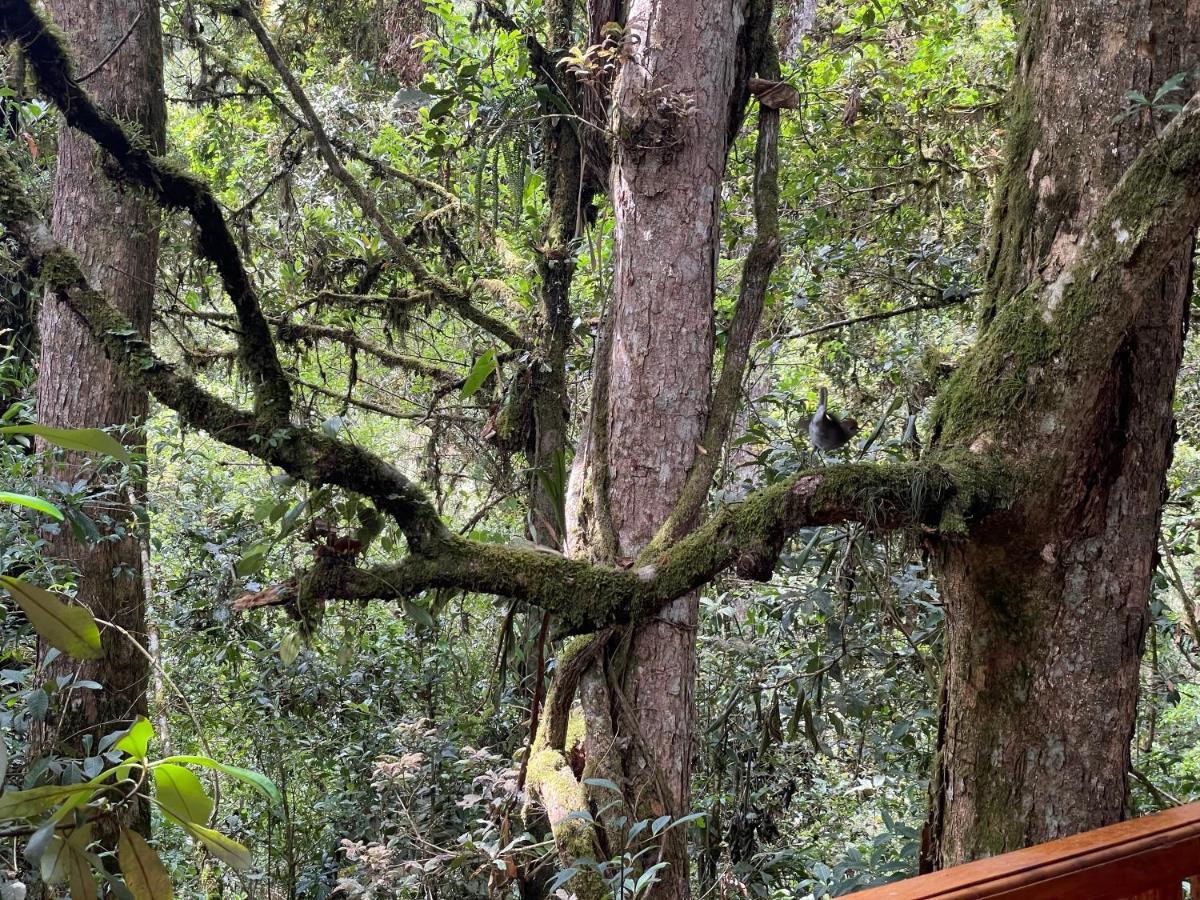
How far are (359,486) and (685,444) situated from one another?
3.51 feet

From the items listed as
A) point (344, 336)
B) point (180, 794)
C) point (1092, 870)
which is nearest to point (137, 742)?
point (180, 794)

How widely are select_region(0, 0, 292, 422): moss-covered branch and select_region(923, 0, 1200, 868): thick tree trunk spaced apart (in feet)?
4.77

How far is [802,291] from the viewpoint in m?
4.11

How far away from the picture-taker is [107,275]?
12.1 feet

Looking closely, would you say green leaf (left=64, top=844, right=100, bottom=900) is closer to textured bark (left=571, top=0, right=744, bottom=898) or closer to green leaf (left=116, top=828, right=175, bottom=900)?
green leaf (left=116, top=828, right=175, bottom=900)

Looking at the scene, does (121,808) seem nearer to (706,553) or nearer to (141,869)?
(141,869)

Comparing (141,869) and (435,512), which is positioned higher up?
(435,512)

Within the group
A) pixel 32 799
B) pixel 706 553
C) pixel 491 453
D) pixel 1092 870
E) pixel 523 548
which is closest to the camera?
pixel 32 799

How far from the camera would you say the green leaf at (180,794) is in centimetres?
92

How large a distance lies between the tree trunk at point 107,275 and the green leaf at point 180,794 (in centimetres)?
279

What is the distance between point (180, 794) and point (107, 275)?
335 centimetres

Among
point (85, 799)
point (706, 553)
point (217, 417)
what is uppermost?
point (217, 417)

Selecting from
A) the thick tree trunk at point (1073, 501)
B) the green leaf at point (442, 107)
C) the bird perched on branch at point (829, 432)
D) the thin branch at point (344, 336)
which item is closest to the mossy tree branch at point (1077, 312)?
the thick tree trunk at point (1073, 501)

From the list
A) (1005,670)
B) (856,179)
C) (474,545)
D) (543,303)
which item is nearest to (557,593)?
Result: (474,545)
